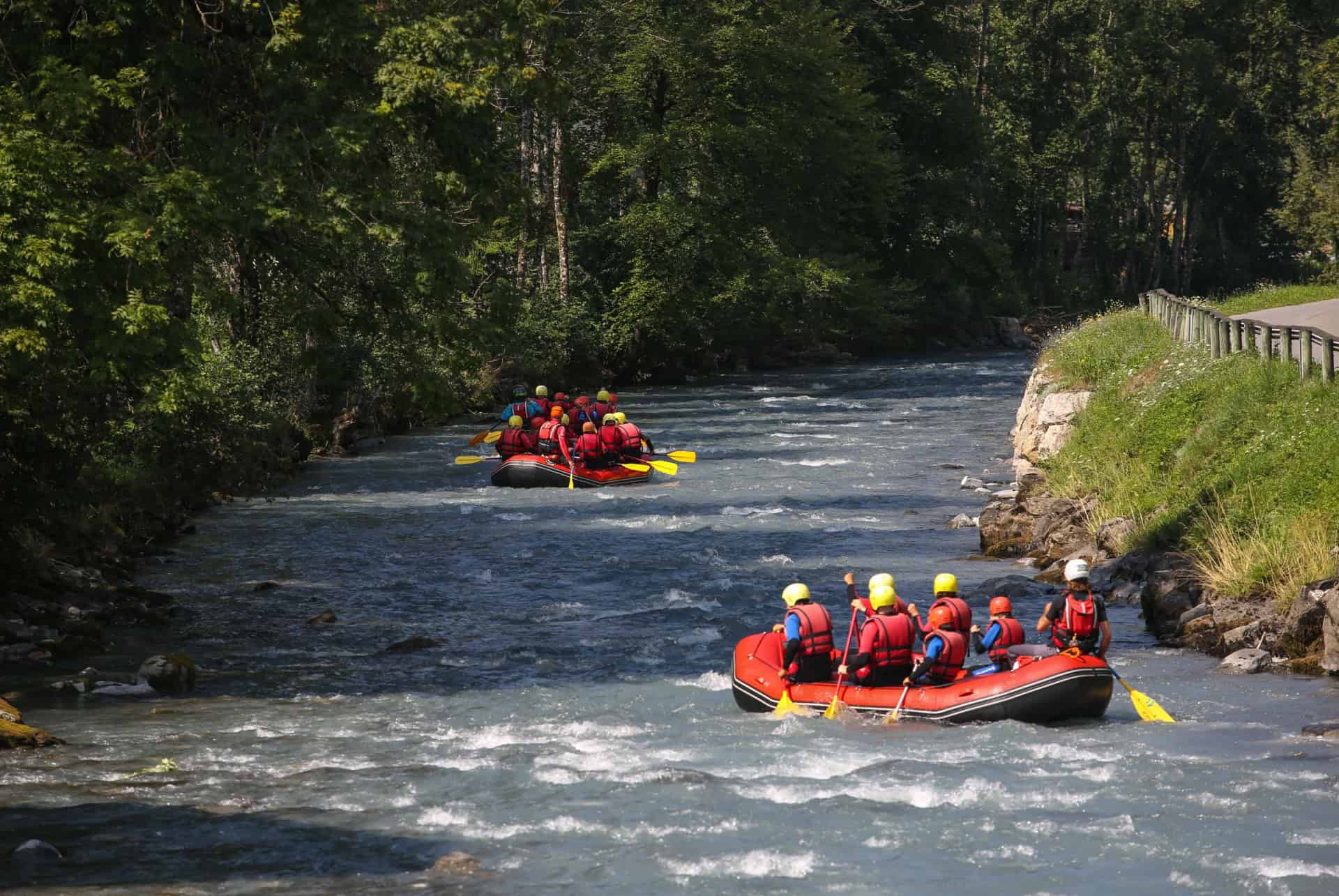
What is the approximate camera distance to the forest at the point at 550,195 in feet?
41.9

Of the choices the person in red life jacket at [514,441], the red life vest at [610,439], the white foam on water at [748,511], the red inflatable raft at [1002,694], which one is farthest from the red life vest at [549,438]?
the red inflatable raft at [1002,694]

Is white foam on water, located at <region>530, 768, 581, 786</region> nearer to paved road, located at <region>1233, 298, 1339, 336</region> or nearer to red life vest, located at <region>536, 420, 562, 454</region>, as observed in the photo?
red life vest, located at <region>536, 420, 562, 454</region>

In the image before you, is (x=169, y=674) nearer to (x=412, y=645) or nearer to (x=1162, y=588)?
(x=412, y=645)

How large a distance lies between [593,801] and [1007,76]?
60657 millimetres

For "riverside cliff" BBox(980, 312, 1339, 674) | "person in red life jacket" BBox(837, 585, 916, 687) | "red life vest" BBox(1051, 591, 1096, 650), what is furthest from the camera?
"riverside cliff" BBox(980, 312, 1339, 674)

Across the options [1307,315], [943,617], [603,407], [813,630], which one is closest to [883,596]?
[943,617]

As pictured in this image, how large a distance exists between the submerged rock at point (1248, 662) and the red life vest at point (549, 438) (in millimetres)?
14231

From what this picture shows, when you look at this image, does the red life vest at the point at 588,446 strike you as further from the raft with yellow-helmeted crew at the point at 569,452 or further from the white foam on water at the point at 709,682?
the white foam on water at the point at 709,682

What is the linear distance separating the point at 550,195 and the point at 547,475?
1922cm

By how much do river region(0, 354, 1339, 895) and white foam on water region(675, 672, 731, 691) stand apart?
0.04 m

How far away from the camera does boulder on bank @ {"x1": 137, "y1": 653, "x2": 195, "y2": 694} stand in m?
13.4

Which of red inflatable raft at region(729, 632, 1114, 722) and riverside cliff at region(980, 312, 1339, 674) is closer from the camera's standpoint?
red inflatable raft at region(729, 632, 1114, 722)

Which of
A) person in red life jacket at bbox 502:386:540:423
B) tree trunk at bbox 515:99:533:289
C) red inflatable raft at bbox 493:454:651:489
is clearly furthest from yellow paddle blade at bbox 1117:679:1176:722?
tree trunk at bbox 515:99:533:289

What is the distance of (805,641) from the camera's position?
42.1 feet
